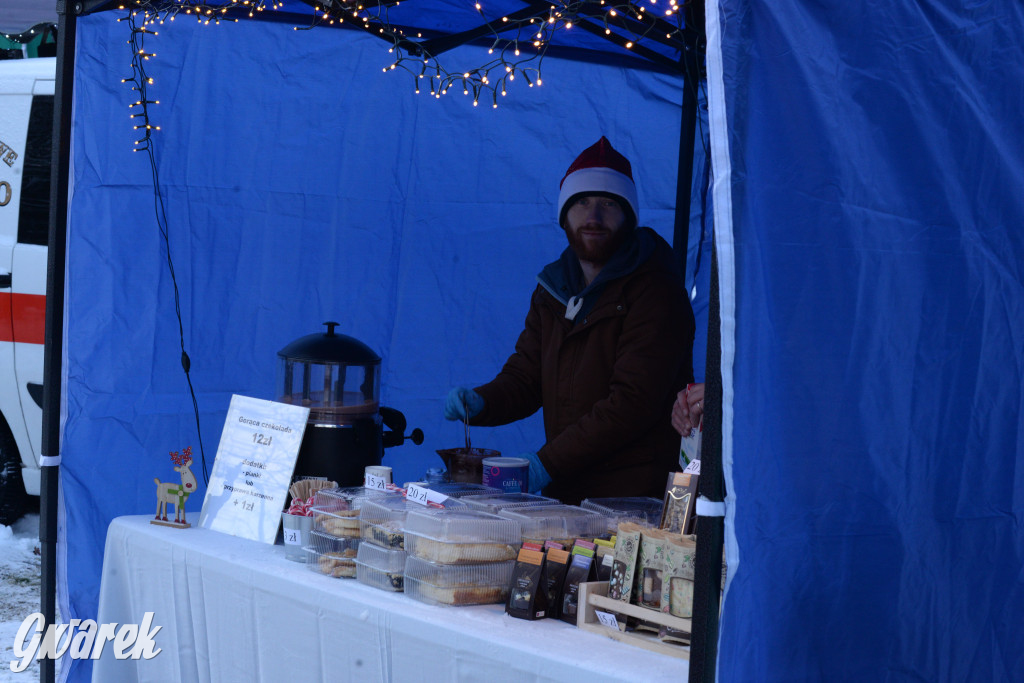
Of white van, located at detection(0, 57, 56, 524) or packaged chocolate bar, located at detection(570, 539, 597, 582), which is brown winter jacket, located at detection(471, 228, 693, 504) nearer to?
packaged chocolate bar, located at detection(570, 539, 597, 582)

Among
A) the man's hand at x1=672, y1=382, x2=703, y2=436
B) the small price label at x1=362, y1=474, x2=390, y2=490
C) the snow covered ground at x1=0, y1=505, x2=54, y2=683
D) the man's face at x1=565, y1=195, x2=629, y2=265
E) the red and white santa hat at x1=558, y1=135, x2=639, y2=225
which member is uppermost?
the red and white santa hat at x1=558, y1=135, x2=639, y2=225

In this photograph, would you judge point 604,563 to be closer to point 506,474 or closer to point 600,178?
point 506,474

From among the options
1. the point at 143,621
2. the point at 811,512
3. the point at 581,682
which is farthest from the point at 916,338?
the point at 143,621

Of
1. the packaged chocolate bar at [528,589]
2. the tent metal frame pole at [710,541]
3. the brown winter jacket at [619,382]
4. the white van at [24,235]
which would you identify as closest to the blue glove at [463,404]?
the brown winter jacket at [619,382]

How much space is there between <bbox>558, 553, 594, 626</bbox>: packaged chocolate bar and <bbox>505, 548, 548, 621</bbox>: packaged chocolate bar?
4cm

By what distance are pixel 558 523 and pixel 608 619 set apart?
1.06ft

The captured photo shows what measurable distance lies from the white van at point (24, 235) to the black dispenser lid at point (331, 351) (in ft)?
9.34

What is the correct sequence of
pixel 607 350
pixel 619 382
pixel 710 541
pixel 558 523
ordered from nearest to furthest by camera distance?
pixel 710 541 → pixel 558 523 → pixel 619 382 → pixel 607 350

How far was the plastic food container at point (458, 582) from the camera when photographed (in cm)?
225

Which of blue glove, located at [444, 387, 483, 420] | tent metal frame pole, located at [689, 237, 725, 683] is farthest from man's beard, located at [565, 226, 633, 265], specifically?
tent metal frame pole, located at [689, 237, 725, 683]

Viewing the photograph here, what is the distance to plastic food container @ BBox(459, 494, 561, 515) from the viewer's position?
2461 mm

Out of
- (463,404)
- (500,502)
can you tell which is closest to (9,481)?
(463,404)

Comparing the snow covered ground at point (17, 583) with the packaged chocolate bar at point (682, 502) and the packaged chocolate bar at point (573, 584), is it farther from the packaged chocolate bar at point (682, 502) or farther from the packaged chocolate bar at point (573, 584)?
the packaged chocolate bar at point (682, 502)

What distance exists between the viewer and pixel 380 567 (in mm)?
2396
